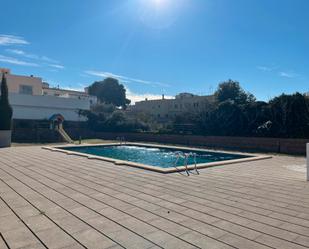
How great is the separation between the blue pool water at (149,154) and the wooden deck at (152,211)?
5873 millimetres

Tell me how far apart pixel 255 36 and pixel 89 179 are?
11.7 metres

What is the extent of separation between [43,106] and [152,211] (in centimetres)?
2674

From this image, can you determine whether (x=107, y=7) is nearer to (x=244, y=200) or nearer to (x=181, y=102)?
(x=244, y=200)

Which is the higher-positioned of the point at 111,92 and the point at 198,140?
the point at 111,92

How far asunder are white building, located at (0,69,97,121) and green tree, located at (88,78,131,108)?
20914 millimetres

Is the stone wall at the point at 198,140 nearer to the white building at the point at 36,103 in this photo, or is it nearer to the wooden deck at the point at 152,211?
the white building at the point at 36,103

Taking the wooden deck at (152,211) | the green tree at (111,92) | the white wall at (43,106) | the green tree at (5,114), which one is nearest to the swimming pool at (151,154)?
the green tree at (5,114)

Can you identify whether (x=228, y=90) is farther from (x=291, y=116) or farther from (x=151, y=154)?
(x=151, y=154)

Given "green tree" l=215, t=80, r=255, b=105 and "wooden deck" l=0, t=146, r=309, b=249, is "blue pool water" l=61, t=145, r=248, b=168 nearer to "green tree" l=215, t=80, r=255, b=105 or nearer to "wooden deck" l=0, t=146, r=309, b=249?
"wooden deck" l=0, t=146, r=309, b=249

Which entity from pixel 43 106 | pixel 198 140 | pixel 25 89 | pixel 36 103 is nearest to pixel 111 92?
pixel 25 89

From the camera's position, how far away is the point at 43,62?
30.3 meters

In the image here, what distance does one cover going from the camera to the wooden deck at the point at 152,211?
3180 mm

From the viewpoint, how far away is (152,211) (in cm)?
426

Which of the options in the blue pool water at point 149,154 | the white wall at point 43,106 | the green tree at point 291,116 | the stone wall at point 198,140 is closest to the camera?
the blue pool water at point 149,154
